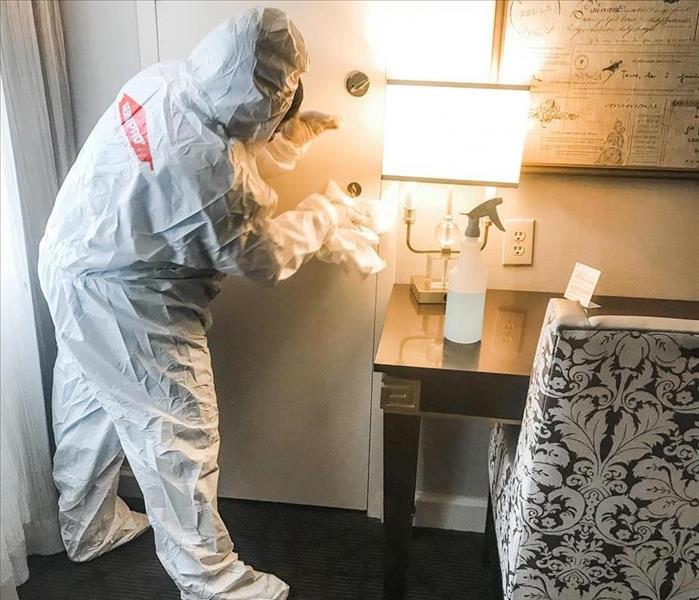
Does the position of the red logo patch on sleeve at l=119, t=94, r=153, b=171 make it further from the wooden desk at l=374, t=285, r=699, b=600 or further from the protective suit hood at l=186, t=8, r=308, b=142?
the wooden desk at l=374, t=285, r=699, b=600

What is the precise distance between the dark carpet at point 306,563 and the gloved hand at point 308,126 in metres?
1.06

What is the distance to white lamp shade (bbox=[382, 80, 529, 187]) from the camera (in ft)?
4.91

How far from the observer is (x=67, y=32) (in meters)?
1.73

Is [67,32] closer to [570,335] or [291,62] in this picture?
[291,62]

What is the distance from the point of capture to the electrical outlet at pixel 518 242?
174cm

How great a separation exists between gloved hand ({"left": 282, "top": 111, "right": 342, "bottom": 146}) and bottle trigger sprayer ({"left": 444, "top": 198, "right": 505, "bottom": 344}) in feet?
1.39

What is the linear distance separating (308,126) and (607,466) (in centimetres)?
96

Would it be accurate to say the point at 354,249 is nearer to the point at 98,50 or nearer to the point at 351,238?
the point at 351,238

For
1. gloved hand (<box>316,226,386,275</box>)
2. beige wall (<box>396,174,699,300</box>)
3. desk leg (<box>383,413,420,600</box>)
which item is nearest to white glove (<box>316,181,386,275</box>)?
gloved hand (<box>316,226,386,275</box>)

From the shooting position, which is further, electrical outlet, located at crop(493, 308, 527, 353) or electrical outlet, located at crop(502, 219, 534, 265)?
electrical outlet, located at crop(502, 219, 534, 265)

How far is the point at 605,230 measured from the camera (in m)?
1.73

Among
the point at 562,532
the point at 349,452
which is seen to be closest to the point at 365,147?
the point at 349,452

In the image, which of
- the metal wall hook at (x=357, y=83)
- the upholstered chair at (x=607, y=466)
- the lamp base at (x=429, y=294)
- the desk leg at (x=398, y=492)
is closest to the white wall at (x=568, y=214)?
the lamp base at (x=429, y=294)

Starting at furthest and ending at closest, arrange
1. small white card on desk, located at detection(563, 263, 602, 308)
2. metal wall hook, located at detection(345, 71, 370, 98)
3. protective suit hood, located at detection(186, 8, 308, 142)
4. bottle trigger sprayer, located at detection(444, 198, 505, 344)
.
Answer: metal wall hook, located at detection(345, 71, 370, 98) → small white card on desk, located at detection(563, 263, 602, 308) → bottle trigger sprayer, located at detection(444, 198, 505, 344) → protective suit hood, located at detection(186, 8, 308, 142)
